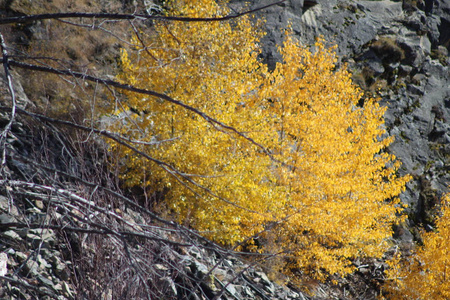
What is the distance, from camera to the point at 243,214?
1018cm

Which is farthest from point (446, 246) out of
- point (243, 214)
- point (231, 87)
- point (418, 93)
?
point (418, 93)

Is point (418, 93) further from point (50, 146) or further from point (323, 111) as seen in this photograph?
point (50, 146)

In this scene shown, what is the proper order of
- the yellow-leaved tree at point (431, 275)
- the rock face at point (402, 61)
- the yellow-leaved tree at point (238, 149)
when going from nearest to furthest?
the yellow-leaved tree at point (238, 149), the yellow-leaved tree at point (431, 275), the rock face at point (402, 61)

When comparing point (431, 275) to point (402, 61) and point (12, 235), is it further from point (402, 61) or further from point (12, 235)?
point (402, 61)

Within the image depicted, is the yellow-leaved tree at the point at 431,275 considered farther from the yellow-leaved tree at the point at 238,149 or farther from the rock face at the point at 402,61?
the rock face at the point at 402,61

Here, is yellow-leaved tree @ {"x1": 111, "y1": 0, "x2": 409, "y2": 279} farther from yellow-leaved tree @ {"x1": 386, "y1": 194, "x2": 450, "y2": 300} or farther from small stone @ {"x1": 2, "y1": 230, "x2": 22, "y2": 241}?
small stone @ {"x1": 2, "y1": 230, "x2": 22, "y2": 241}

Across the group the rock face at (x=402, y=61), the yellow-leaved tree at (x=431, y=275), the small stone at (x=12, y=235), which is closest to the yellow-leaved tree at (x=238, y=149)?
the yellow-leaved tree at (x=431, y=275)

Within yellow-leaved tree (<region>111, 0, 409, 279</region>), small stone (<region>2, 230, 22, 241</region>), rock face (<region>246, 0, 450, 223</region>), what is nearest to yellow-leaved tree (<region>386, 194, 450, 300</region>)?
yellow-leaved tree (<region>111, 0, 409, 279</region>)

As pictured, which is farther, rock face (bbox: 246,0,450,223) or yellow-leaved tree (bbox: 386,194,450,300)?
rock face (bbox: 246,0,450,223)

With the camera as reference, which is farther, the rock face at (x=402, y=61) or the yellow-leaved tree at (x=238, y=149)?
the rock face at (x=402, y=61)

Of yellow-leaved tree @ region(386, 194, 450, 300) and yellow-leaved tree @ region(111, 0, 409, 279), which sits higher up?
yellow-leaved tree @ region(111, 0, 409, 279)

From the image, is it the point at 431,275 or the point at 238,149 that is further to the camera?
the point at 431,275

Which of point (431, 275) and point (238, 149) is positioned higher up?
point (238, 149)

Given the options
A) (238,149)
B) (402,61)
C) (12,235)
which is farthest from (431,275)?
(402,61)
